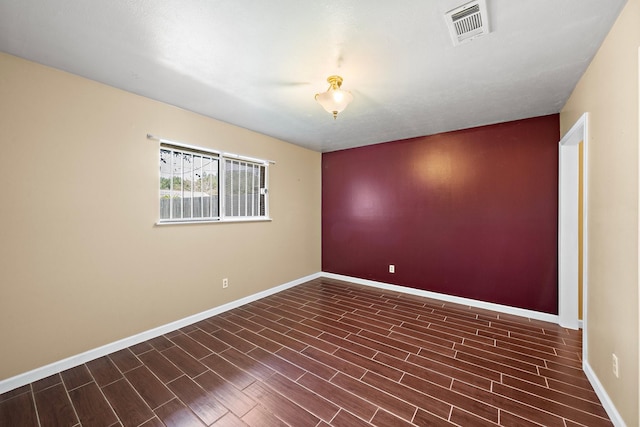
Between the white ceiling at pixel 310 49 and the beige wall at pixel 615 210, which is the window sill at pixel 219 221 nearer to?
the white ceiling at pixel 310 49

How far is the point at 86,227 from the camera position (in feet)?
7.33

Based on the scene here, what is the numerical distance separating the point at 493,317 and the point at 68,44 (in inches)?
188

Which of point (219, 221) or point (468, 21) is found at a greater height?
point (468, 21)

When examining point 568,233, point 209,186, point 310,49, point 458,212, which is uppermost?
point 310,49

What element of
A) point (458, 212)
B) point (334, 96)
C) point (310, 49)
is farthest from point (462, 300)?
point (310, 49)

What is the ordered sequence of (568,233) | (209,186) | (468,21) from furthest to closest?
(209,186), (568,233), (468,21)

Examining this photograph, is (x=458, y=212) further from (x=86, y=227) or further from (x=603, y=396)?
(x=86, y=227)

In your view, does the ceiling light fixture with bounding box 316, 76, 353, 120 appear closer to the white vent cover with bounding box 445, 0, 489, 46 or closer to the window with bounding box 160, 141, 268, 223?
the white vent cover with bounding box 445, 0, 489, 46

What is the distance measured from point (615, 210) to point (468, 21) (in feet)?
4.81

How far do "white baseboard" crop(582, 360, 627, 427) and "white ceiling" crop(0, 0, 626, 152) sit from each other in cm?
233

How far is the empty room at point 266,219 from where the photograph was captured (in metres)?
1.57

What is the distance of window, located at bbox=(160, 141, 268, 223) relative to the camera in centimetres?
285

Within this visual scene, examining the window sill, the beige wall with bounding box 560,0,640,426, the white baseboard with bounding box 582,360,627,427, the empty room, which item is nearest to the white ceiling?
the empty room

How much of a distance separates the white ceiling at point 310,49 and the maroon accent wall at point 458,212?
0.68m
